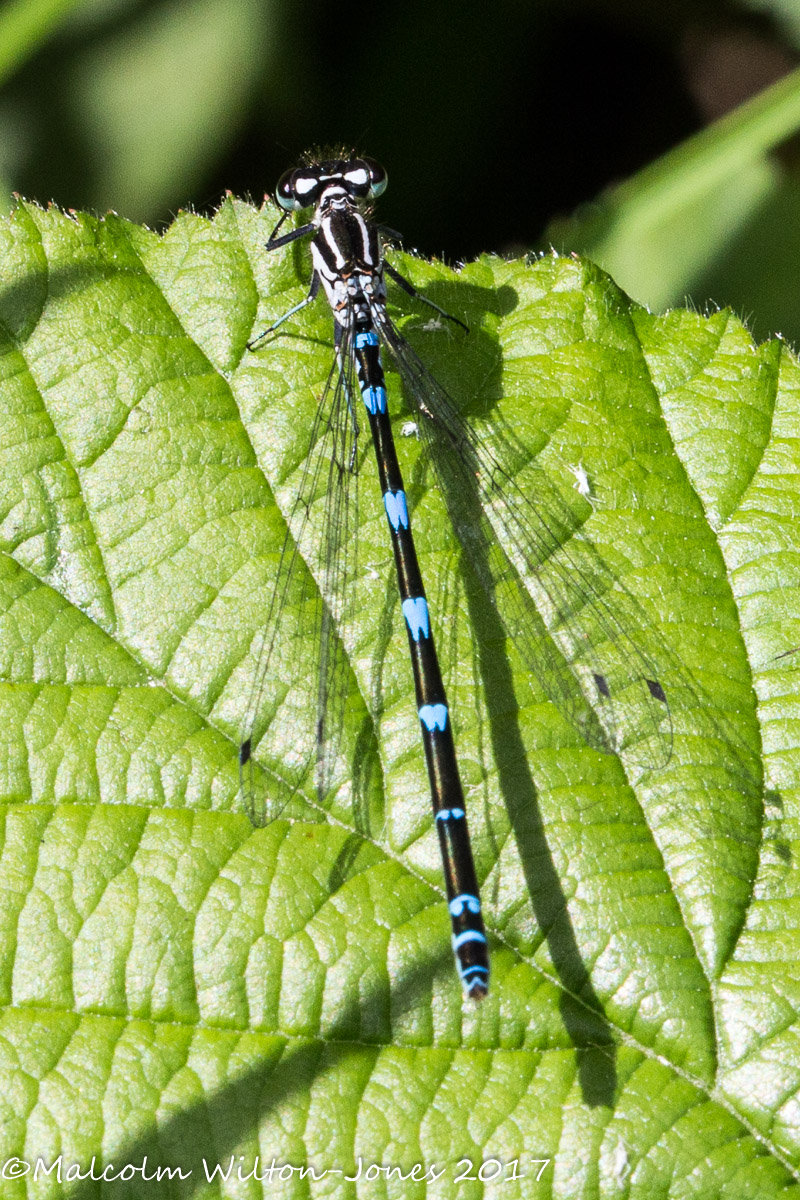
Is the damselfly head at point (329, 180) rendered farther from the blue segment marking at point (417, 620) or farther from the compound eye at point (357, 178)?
the blue segment marking at point (417, 620)

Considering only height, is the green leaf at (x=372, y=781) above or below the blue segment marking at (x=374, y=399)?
below

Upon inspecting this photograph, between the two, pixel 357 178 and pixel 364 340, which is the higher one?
pixel 357 178

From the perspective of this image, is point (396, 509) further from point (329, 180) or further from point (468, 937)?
point (329, 180)

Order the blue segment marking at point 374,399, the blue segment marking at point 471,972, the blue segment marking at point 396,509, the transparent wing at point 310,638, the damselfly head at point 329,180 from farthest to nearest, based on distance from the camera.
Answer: the damselfly head at point 329,180, the blue segment marking at point 374,399, the blue segment marking at point 396,509, the transparent wing at point 310,638, the blue segment marking at point 471,972

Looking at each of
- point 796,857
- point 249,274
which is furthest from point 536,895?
point 249,274

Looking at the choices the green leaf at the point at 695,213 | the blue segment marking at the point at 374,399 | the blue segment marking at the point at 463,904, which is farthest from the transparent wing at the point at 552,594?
the green leaf at the point at 695,213

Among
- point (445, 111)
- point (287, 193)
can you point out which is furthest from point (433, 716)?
point (445, 111)
